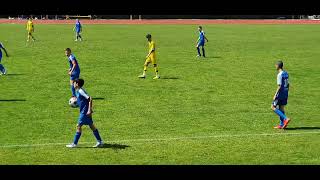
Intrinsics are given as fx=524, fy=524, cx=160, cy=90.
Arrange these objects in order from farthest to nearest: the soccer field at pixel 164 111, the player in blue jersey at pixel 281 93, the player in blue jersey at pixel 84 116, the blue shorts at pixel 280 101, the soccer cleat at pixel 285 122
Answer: the blue shorts at pixel 280 101
the player in blue jersey at pixel 281 93
the soccer cleat at pixel 285 122
the player in blue jersey at pixel 84 116
the soccer field at pixel 164 111

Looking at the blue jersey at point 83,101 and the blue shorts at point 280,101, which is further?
the blue shorts at point 280,101

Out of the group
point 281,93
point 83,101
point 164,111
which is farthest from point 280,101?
point 83,101

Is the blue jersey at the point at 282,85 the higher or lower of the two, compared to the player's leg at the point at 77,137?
higher

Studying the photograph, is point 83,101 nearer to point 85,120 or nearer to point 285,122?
point 85,120

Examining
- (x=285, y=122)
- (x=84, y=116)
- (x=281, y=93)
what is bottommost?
(x=285, y=122)

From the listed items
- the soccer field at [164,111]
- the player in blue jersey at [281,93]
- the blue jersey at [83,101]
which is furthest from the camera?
the player in blue jersey at [281,93]

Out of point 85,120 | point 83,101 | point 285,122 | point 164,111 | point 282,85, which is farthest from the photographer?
point 164,111

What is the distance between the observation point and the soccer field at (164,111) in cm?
1188

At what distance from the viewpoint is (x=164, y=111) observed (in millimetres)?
17484

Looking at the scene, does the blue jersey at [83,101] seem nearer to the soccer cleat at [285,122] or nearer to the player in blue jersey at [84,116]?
the player in blue jersey at [84,116]

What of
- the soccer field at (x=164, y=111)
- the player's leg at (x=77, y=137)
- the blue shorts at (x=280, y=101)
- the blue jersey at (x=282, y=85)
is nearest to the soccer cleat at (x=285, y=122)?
the soccer field at (x=164, y=111)

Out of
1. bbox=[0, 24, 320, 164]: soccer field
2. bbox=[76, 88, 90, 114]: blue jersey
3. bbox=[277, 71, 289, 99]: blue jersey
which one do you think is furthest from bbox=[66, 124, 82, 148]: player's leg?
bbox=[277, 71, 289, 99]: blue jersey
